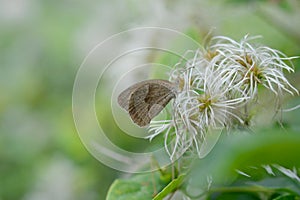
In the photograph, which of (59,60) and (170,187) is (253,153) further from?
(59,60)

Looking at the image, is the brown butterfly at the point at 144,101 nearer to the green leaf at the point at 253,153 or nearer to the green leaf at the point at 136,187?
the green leaf at the point at 136,187

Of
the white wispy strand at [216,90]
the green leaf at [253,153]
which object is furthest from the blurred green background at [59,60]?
the green leaf at [253,153]

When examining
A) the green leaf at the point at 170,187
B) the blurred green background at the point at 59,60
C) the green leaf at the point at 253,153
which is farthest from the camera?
the blurred green background at the point at 59,60

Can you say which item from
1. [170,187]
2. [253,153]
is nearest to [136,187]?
[170,187]

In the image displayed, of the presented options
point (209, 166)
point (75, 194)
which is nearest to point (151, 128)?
point (209, 166)

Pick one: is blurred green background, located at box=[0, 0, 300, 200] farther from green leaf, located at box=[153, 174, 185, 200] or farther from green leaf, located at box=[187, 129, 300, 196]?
green leaf, located at box=[187, 129, 300, 196]

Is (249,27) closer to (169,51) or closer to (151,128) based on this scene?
(169,51)

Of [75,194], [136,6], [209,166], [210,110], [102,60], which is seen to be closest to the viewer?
[209,166]
